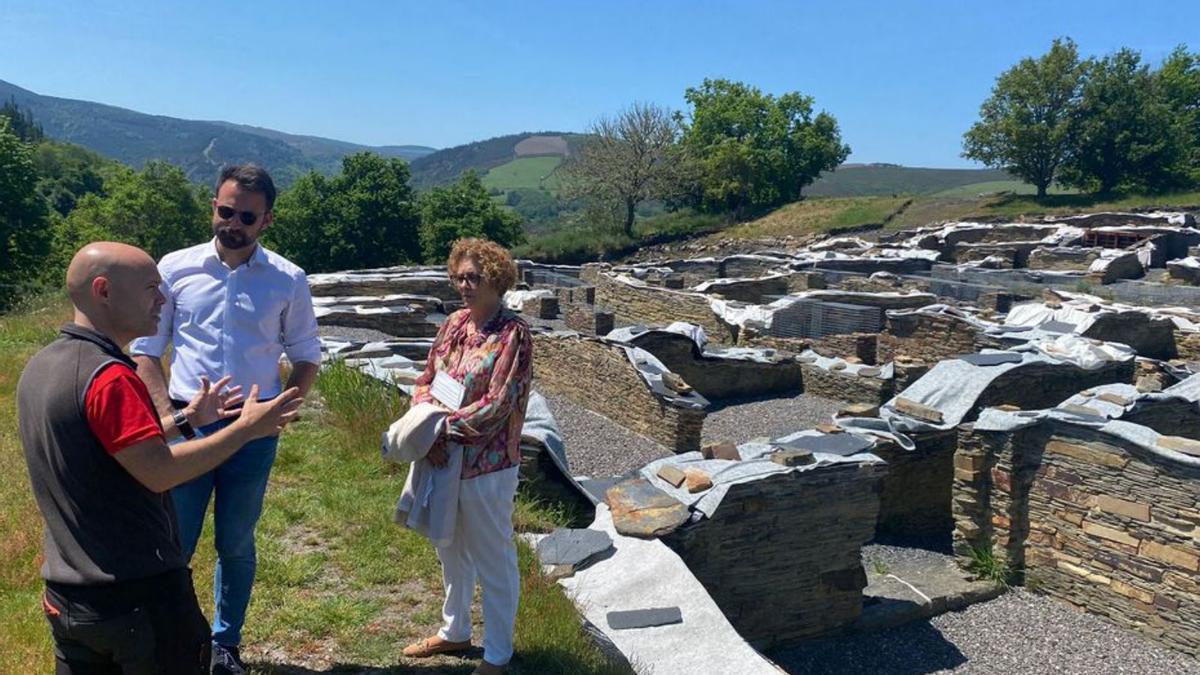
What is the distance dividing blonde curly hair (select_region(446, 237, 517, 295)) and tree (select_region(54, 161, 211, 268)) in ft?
142

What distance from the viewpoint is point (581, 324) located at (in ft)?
61.7

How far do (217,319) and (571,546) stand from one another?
293 cm

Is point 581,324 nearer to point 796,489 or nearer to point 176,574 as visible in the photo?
point 796,489

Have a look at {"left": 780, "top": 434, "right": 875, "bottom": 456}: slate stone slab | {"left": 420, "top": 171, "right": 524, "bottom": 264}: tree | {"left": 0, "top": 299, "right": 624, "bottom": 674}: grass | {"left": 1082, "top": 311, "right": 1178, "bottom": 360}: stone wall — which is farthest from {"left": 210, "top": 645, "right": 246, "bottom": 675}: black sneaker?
{"left": 420, "top": 171, "right": 524, "bottom": 264}: tree

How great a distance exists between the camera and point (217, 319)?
3301 millimetres

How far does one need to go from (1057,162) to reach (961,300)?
3216 centimetres

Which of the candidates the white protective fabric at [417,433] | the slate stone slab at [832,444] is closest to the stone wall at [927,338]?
the slate stone slab at [832,444]

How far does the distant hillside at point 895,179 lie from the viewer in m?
94.6

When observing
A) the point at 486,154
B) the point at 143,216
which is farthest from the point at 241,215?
the point at 486,154

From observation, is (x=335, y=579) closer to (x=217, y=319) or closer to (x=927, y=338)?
(x=217, y=319)

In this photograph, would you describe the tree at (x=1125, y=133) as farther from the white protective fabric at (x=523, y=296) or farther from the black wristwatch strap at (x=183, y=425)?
the black wristwatch strap at (x=183, y=425)

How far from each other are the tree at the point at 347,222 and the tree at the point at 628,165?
9.69 metres

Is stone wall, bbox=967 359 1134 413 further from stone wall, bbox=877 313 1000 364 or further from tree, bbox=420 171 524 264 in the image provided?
tree, bbox=420 171 524 264

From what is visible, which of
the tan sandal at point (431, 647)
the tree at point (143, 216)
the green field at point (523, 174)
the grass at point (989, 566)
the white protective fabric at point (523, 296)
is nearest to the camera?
the tan sandal at point (431, 647)
